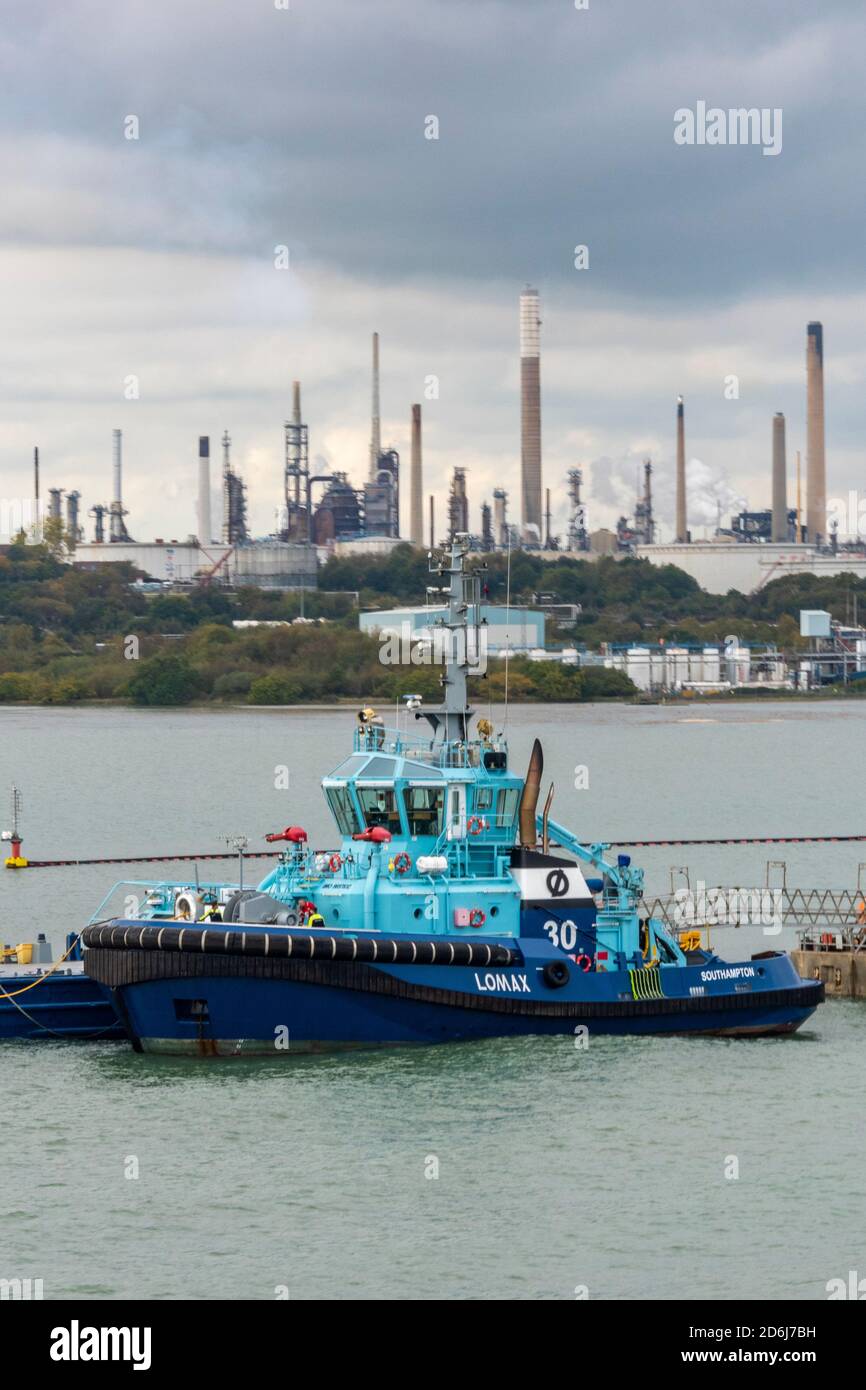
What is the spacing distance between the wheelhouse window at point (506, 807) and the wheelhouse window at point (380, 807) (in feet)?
4.56

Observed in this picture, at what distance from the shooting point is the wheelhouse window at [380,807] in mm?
29859

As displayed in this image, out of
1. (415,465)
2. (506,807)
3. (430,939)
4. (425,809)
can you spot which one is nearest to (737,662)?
(415,465)

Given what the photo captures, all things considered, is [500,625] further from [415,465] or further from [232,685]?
[415,465]

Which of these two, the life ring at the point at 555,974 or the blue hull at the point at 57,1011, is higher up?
the life ring at the point at 555,974

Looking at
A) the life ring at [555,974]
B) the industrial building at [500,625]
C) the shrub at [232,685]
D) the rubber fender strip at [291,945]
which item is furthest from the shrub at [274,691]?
the rubber fender strip at [291,945]

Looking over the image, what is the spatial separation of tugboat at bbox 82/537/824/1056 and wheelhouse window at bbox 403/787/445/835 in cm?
2

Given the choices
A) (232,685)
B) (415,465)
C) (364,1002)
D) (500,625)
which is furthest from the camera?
(415,465)

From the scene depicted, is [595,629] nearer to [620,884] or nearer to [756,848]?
[756,848]

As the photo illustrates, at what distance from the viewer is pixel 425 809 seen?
98.1ft

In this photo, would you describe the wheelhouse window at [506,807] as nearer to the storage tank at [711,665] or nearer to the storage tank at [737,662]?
the storage tank at [711,665]

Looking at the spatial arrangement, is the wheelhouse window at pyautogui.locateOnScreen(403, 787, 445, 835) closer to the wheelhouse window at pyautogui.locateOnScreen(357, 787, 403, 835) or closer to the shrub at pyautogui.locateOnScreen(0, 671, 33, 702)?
the wheelhouse window at pyautogui.locateOnScreen(357, 787, 403, 835)

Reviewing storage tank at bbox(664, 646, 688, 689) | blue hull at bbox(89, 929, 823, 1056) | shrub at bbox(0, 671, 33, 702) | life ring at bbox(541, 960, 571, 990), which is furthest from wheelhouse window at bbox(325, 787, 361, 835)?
storage tank at bbox(664, 646, 688, 689)

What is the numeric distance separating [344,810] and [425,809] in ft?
3.76

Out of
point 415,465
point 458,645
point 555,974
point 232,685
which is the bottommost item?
point 555,974
